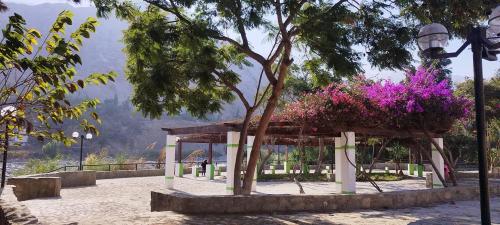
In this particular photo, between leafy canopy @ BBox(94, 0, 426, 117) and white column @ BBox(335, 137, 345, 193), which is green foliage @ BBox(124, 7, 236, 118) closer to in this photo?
leafy canopy @ BBox(94, 0, 426, 117)

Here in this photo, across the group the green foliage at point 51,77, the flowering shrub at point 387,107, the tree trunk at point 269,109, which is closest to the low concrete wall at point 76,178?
the flowering shrub at point 387,107

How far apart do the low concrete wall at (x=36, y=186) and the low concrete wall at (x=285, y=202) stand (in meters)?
6.96

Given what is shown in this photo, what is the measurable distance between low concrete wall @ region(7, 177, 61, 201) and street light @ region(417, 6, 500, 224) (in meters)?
14.5

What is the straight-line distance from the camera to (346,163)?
15.1 m

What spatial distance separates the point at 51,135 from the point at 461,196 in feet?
43.1

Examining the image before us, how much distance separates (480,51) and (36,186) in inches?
602

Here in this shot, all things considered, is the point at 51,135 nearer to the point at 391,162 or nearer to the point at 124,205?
the point at 124,205

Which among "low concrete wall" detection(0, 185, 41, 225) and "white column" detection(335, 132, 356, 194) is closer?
"low concrete wall" detection(0, 185, 41, 225)

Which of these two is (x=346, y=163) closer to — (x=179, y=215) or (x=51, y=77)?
(x=179, y=215)

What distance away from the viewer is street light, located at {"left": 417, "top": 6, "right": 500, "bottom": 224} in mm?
4773

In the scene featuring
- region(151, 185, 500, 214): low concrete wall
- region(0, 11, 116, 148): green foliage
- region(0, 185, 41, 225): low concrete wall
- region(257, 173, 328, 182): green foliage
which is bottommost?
region(257, 173, 328, 182): green foliage

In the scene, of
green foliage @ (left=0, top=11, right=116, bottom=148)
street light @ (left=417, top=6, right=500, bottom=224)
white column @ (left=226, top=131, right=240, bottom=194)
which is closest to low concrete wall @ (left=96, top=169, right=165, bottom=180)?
white column @ (left=226, top=131, right=240, bottom=194)

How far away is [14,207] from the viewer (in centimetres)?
705

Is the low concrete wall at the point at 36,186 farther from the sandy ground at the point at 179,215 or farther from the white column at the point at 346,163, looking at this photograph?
the white column at the point at 346,163
